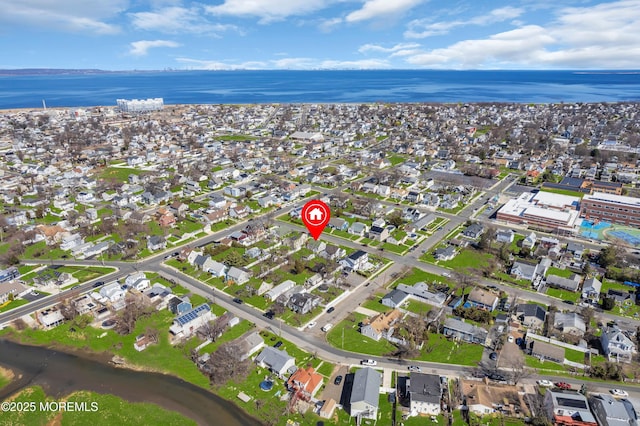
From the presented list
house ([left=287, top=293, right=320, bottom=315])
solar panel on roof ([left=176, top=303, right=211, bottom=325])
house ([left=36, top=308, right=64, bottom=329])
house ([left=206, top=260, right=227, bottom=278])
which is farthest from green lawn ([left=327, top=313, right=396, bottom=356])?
house ([left=36, top=308, right=64, bottom=329])

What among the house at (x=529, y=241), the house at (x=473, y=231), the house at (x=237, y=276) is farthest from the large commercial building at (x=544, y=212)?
the house at (x=237, y=276)

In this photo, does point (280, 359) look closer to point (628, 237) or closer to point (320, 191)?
point (320, 191)

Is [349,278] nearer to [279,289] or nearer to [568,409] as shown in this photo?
[279,289]

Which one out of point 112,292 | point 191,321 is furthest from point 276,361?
point 112,292

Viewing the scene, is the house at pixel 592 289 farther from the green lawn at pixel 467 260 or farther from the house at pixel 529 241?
the green lawn at pixel 467 260

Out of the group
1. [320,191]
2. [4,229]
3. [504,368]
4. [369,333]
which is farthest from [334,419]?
[4,229]

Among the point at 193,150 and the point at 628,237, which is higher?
the point at 193,150
